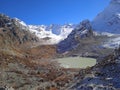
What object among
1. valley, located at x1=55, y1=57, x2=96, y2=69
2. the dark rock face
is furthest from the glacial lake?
the dark rock face

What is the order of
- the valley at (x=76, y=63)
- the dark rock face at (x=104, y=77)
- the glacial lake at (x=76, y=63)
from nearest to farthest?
the dark rock face at (x=104, y=77), the valley at (x=76, y=63), the glacial lake at (x=76, y=63)

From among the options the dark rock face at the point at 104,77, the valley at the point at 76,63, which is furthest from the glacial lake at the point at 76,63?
the dark rock face at the point at 104,77

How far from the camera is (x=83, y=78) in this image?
34312 millimetres

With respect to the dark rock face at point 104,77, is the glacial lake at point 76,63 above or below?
below

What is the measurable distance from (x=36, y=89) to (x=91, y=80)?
20.7 metres

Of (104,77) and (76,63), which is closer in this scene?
(104,77)

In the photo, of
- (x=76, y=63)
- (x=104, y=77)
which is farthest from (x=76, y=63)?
(x=104, y=77)

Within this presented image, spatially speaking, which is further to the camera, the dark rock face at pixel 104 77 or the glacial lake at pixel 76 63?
the glacial lake at pixel 76 63

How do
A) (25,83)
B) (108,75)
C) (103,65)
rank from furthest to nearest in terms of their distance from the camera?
(25,83) → (103,65) → (108,75)

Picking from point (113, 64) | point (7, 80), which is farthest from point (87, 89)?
point (7, 80)

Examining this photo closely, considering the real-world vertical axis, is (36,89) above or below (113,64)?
below

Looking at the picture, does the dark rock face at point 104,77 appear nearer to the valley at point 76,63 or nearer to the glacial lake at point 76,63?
the valley at point 76,63

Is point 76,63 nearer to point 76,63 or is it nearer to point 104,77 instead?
point 76,63

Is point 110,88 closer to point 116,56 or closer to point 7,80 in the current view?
point 116,56
